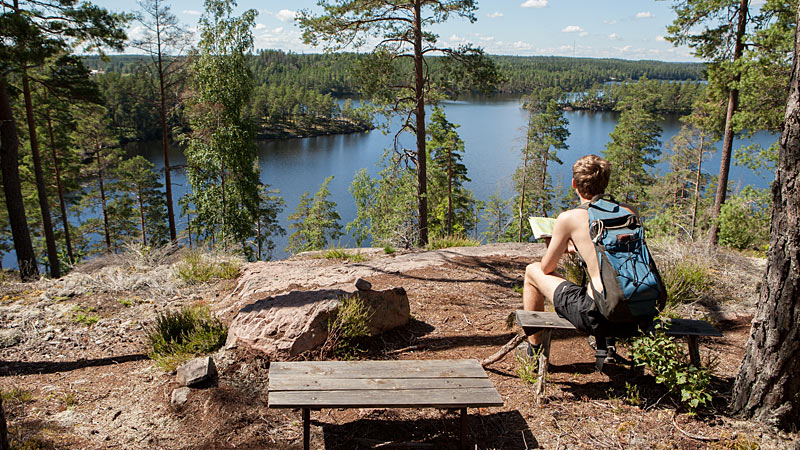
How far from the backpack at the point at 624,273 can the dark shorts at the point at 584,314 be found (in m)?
0.05

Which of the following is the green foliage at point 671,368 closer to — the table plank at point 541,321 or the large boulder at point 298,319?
the table plank at point 541,321

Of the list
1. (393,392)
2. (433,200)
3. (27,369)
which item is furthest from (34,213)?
(393,392)

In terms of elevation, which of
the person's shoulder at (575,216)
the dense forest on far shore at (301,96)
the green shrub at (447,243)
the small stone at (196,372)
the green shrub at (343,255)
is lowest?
the green shrub at (447,243)

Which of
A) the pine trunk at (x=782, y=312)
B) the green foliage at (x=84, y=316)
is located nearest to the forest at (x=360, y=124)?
the pine trunk at (x=782, y=312)

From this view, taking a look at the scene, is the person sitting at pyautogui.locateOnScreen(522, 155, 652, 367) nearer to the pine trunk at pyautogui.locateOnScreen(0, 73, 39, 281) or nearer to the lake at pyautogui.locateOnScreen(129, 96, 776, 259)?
the pine trunk at pyautogui.locateOnScreen(0, 73, 39, 281)

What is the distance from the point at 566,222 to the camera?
2.89m

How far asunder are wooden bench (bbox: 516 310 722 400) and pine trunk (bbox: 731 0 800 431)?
31 cm

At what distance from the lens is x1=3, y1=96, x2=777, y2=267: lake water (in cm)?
3403

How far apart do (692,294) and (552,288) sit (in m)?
2.27

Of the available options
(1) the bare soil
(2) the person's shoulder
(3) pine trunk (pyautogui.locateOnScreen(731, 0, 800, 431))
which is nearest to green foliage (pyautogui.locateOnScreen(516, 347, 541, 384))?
(1) the bare soil

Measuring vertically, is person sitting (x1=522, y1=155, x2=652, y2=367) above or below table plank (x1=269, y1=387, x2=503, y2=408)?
above

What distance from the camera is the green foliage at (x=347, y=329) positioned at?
Answer: 361 cm

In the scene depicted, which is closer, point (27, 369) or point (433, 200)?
point (27, 369)

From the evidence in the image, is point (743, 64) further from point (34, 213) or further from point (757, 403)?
point (34, 213)
